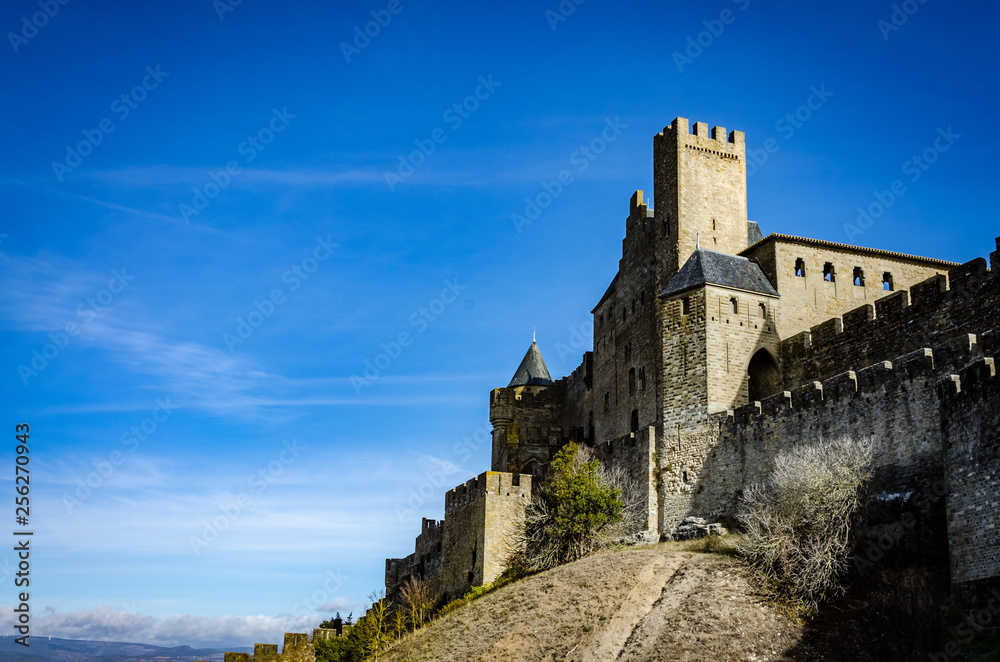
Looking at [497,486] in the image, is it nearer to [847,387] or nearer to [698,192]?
[698,192]

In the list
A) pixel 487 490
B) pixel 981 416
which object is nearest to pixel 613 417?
pixel 487 490

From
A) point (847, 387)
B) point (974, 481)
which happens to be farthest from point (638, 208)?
point (974, 481)

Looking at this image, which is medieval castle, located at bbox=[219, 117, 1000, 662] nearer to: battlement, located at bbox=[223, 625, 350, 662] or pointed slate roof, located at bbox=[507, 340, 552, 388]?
pointed slate roof, located at bbox=[507, 340, 552, 388]

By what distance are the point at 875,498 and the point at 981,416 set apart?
4.92 m

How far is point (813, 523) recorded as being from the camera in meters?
27.0

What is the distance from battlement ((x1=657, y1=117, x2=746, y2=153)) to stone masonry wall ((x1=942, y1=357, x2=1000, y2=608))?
832 inches

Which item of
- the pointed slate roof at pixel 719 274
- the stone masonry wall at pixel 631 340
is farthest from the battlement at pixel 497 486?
the pointed slate roof at pixel 719 274

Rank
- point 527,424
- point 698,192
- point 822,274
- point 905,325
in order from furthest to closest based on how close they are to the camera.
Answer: point 527,424
point 698,192
point 822,274
point 905,325

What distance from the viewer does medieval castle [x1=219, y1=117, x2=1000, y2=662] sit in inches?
982

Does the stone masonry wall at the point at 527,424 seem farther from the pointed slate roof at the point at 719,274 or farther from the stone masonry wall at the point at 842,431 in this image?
the stone masonry wall at the point at 842,431

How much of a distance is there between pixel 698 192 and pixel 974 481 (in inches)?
860

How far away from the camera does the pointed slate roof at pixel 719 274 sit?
128 feet

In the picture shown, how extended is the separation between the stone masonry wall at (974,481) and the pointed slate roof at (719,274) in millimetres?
15270

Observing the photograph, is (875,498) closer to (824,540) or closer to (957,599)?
(824,540)
